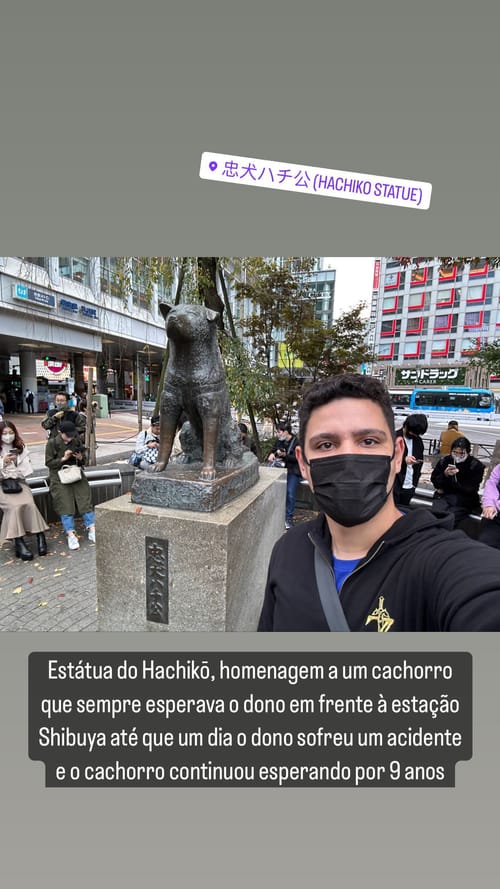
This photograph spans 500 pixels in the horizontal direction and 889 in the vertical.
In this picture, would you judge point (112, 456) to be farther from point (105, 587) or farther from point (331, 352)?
point (105, 587)

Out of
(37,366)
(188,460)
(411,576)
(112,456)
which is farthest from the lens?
(37,366)

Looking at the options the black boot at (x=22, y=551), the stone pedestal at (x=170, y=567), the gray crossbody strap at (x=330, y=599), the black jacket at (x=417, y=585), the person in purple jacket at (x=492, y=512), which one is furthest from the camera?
the black boot at (x=22, y=551)

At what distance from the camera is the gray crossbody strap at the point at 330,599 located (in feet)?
3.91

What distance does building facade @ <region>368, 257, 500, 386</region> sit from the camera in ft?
116

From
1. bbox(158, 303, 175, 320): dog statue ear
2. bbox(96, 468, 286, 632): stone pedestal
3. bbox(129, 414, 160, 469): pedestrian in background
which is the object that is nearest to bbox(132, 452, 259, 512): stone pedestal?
bbox(96, 468, 286, 632): stone pedestal

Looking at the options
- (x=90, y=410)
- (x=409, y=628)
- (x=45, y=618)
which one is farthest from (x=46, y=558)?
(x=409, y=628)

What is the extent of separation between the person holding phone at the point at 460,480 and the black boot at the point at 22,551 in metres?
4.68

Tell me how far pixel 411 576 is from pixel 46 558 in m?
4.60

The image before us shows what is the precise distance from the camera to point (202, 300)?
243 inches

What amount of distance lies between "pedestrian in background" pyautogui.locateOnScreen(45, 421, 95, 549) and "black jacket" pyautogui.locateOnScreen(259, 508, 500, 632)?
403 centimetres

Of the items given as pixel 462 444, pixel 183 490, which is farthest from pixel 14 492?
pixel 462 444

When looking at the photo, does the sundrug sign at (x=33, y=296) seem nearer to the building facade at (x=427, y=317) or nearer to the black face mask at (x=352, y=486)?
the black face mask at (x=352, y=486)

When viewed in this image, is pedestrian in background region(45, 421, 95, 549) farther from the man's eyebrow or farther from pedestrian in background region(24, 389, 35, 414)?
pedestrian in background region(24, 389, 35, 414)

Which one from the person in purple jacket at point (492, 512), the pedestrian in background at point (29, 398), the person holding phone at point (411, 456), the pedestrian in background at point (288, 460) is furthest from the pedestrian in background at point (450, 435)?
the pedestrian in background at point (29, 398)
